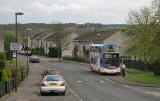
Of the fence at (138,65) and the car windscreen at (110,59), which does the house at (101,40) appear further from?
the car windscreen at (110,59)

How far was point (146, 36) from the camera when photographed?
124ft

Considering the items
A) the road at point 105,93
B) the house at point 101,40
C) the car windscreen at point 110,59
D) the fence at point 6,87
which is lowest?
the road at point 105,93

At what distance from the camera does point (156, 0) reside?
3189cm

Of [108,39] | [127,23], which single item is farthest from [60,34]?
[127,23]

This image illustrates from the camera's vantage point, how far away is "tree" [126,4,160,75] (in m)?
32.0

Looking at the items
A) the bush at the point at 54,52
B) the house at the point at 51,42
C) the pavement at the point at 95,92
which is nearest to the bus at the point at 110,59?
the pavement at the point at 95,92

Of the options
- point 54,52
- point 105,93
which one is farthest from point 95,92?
point 54,52

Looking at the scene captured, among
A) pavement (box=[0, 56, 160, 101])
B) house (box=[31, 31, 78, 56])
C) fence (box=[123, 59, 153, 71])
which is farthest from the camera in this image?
house (box=[31, 31, 78, 56])

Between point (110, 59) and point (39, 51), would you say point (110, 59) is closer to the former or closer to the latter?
point (110, 59)

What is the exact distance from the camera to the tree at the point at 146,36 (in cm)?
3202

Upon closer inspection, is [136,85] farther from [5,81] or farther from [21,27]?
[21,27]

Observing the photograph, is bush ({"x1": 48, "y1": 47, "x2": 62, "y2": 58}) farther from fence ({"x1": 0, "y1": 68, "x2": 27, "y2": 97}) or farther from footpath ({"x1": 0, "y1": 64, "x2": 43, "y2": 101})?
fence ({"x1": 0, "y1": 68, "x2": 27, "y2": 97})

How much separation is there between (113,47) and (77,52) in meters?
46.2

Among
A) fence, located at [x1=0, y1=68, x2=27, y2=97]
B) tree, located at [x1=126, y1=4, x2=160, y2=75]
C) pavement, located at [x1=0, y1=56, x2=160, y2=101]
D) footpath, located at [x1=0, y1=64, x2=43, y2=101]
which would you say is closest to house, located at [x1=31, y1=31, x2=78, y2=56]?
tree, located at [x1=126, y1=4, x2=160, y2=75]
